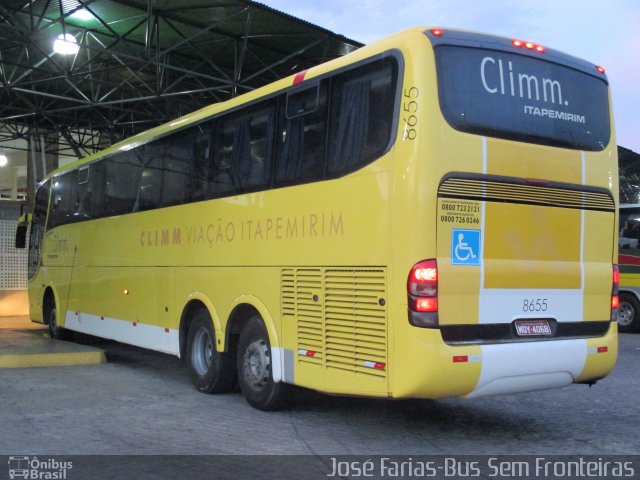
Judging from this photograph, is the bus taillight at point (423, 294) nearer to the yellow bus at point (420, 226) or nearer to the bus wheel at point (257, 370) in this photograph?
the yellow bus at point (420, 226)

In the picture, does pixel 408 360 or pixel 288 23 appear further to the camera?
pixel 288 23

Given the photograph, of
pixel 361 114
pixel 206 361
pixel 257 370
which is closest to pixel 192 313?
pixel 206 361

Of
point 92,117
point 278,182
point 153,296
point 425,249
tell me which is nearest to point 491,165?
point 425,249

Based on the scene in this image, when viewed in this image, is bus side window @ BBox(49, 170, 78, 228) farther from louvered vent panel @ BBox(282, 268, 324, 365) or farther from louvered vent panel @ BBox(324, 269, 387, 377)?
louvered vent panel @ BBox(324, 269, 387, 377)

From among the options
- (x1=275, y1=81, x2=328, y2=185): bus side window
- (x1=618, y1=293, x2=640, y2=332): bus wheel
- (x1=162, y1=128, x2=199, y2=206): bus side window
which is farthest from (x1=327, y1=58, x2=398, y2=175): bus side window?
(x1=618, y1=293, x2=640, y2=332): bus wheel

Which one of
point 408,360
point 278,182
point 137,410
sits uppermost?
point 278,182

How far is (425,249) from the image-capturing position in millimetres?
5816

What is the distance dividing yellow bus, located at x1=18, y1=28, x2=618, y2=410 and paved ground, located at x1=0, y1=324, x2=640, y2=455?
505mm

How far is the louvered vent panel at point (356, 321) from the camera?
6098 mm

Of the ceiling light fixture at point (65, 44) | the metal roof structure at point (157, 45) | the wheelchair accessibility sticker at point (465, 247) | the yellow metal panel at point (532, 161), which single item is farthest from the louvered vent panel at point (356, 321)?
the ceiling light fixture at point (65, 44)

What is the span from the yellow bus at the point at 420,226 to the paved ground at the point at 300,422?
0.51 metres

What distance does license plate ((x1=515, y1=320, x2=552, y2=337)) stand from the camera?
628 centimetres

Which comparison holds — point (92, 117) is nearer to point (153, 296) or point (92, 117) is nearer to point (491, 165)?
point (153, 296)

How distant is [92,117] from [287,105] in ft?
71.1
